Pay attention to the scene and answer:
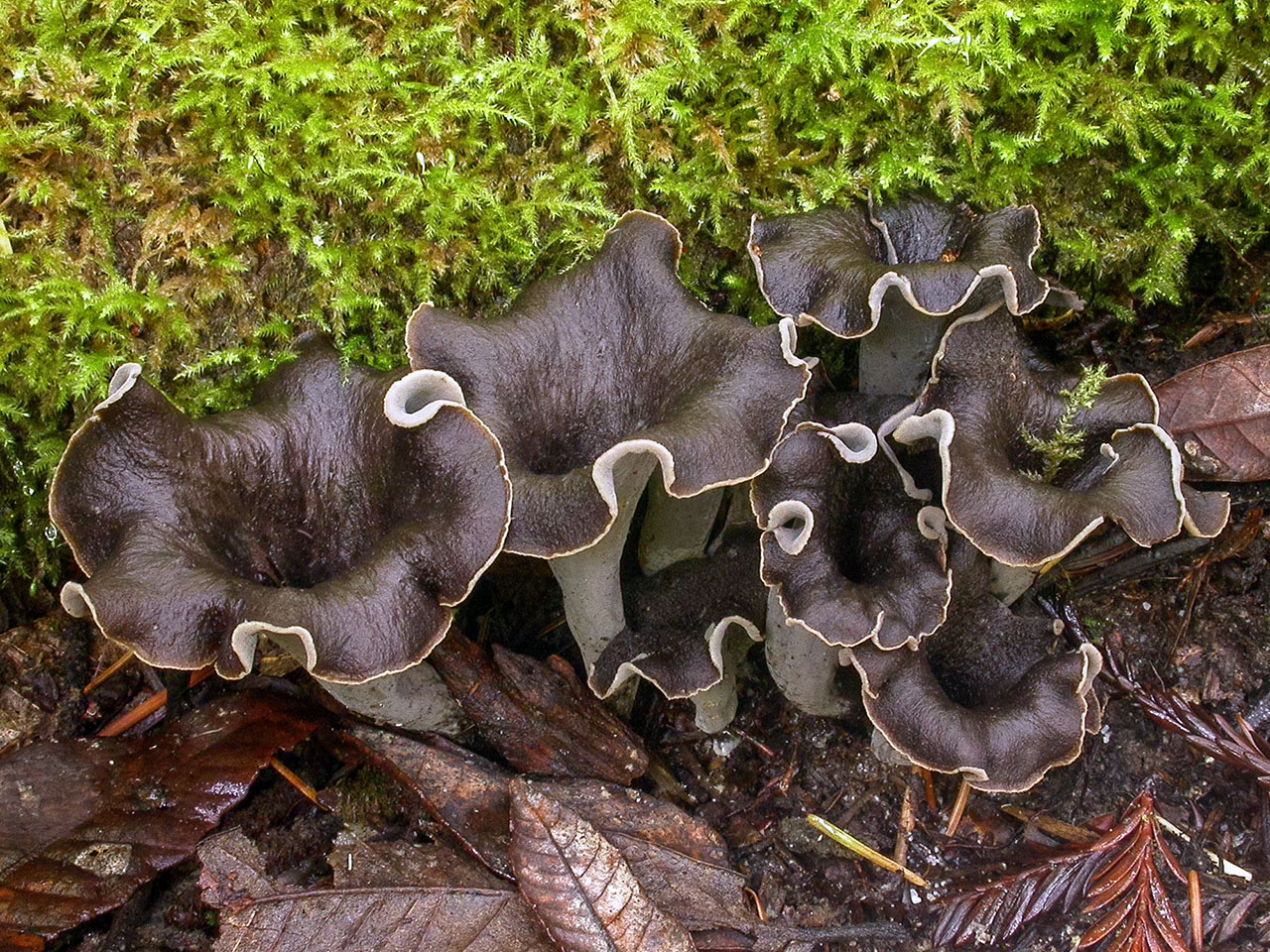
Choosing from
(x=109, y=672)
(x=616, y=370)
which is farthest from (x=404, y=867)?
(x=616, y=370)

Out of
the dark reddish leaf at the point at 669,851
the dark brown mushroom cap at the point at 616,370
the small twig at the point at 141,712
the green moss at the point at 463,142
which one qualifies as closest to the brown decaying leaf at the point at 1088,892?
the dark reddish leaf at the point at 669,851

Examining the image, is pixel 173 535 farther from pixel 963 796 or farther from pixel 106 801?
pixel 963 796

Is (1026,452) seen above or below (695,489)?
below

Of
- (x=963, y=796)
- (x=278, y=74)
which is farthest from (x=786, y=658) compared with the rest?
(x=278, y=74)

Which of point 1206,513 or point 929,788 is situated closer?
point 1206,513

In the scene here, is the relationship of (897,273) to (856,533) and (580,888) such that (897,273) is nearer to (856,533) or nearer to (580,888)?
(856,533)

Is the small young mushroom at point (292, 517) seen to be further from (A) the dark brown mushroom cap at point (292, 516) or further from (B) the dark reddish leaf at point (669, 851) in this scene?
(B) the dark reddish leaf at point (669, 851)

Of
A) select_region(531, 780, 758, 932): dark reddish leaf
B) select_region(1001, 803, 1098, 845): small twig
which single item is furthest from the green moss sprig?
select_region(531, 780, 758, 932): dark reddish leaf
